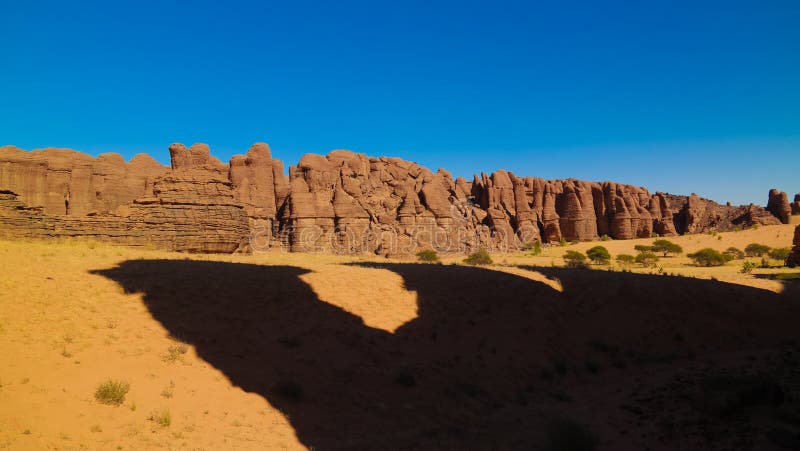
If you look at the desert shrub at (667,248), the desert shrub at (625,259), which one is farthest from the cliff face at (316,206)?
the desert shrub at (667,248)

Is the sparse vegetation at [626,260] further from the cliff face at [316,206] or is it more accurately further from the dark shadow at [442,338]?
the dark shadow at [442,338]

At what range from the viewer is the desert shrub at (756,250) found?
141ft

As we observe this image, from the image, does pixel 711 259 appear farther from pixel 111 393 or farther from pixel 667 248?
pixel 111 393

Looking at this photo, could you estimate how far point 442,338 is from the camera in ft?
43.5

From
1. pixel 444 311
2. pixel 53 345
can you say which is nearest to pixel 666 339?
pixel 444 311

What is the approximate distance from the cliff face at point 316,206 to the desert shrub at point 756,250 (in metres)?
25.9

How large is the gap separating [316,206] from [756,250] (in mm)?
46100

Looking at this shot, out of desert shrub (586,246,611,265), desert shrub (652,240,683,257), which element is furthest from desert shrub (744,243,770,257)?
desert shrub (586,246,611,265)

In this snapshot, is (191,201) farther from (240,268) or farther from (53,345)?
(53,345)

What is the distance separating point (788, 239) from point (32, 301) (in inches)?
2438

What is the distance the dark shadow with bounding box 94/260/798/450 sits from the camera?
8.70 meters

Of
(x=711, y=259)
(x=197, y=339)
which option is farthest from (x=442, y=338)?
(x=711, y=259)

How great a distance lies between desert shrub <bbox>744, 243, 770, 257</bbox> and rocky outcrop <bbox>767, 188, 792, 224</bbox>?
34.1m

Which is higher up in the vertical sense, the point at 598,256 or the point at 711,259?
the point at 598,256
